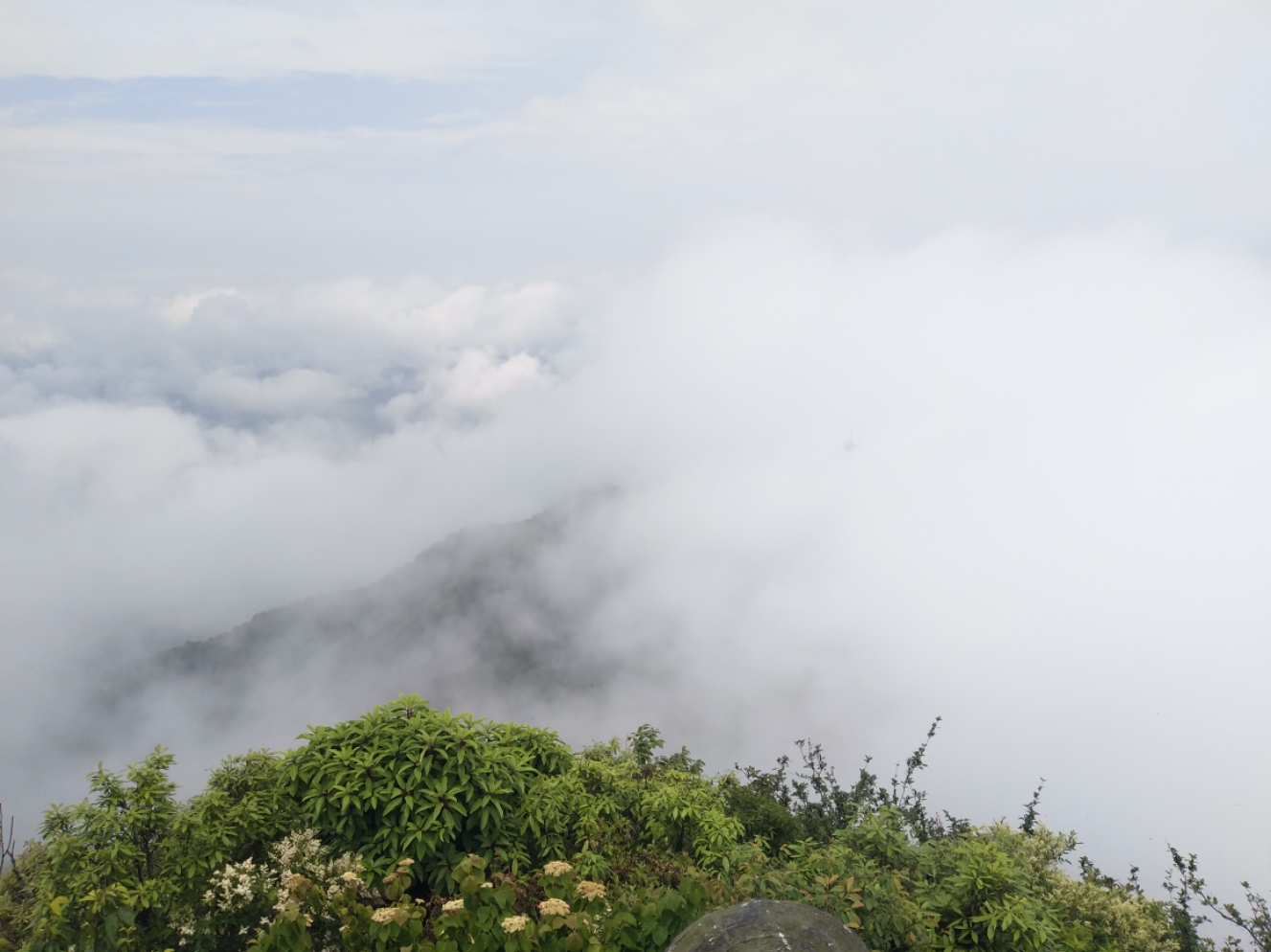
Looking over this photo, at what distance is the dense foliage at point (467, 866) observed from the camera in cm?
634

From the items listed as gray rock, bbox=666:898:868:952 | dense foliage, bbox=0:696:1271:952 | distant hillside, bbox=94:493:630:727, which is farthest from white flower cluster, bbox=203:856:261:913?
distant hillside, bbox=94:493:630:727

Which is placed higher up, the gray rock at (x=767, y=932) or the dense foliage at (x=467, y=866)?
the dense foliage at (x=467, y=866)

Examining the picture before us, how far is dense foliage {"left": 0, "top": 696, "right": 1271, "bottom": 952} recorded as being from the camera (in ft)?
20.8

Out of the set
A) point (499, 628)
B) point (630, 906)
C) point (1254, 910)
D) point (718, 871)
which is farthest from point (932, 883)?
point (499, 628)

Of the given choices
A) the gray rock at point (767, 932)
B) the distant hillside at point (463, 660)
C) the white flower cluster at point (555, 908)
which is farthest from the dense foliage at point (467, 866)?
the distant hillside at point (463, 660)

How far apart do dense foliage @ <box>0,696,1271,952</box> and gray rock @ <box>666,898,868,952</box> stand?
0.77m

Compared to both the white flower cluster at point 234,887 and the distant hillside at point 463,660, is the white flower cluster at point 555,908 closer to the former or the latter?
the white flower cluster at point 234,887

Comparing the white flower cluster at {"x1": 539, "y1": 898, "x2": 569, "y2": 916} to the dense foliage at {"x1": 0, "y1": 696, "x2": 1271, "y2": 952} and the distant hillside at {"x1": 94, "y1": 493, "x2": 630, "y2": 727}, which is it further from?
the distant hillside at {"x1": 94, "y1": 493, "x2": 630, "y2": 727}

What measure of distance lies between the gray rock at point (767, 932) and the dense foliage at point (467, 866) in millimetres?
766

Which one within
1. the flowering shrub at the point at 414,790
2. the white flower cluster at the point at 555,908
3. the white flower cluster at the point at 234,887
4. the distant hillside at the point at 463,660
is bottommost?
the white flower cluster at the point at 555,908

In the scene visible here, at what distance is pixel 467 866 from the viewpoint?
262 inches

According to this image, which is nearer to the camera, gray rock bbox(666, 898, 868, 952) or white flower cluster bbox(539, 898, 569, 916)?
gray rock bbox(666, 898, 868, 952)

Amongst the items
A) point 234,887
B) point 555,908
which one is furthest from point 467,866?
point 234,887

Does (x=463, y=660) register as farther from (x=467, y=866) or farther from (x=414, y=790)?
(x=467, y=866)
